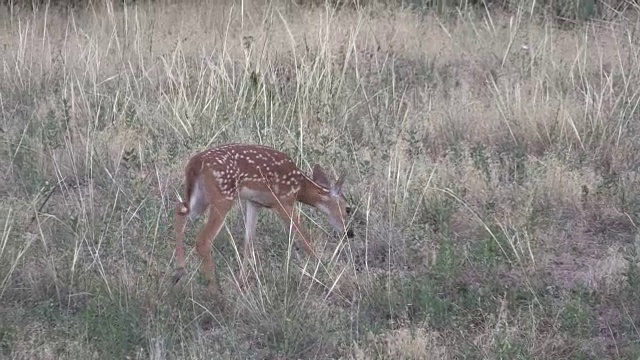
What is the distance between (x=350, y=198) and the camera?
7254mm

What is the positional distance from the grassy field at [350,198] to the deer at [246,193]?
0.45ft

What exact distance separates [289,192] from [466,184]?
1.45m

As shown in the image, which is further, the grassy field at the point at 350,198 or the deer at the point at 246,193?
the deer at the point at 246,193

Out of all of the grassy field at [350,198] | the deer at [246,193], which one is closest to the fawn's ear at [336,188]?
the deer at [246,193]

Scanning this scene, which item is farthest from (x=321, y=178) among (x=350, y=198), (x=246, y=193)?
(x=246, y=193)

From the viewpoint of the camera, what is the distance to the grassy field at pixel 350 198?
5.45 meters

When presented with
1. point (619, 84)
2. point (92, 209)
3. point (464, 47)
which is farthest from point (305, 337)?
point (464, 47)

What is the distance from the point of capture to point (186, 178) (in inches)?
244

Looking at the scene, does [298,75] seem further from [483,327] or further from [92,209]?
[483,327]

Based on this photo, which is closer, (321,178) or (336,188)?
(336,188)

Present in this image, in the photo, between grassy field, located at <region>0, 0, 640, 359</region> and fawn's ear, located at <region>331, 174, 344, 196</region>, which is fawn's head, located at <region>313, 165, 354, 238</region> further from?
grassy field, located at <region>0, 0, 640, 359</region>

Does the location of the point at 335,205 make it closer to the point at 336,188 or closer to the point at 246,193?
the point at 336,188

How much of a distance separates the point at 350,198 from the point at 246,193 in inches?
43.8

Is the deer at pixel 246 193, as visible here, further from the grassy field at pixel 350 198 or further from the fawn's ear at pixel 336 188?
the grassy field at pixel 350 198
